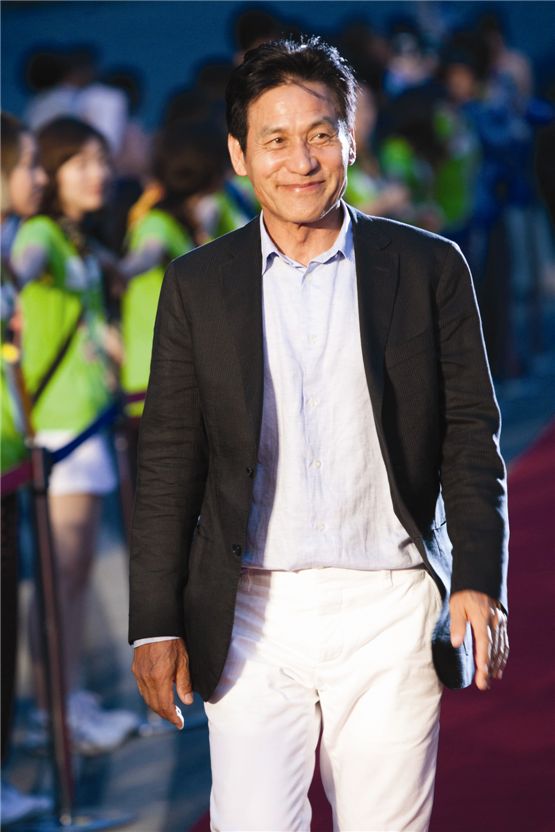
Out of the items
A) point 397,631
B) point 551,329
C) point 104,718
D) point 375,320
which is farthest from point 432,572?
point 551,329

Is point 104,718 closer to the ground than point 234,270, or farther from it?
closer to the ground

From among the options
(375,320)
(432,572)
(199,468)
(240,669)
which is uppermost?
(375,320)

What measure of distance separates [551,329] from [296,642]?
950 cm

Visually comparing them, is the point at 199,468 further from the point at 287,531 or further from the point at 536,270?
the point at 536,270

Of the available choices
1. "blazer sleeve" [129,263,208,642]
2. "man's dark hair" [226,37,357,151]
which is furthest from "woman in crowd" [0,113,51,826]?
"man's dark hair" [226,37,357,151]

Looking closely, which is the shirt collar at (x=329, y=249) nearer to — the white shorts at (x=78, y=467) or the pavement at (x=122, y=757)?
the pavement at (x=122, y=757)

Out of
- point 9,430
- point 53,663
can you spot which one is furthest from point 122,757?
point 9,430

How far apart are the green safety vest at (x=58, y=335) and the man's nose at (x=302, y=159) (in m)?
2.32

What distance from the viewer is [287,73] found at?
2.46m

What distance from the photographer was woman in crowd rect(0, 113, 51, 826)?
397 cm

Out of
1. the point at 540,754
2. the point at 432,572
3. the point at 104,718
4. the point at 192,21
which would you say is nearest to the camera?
the point at 432,572

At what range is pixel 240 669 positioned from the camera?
249 cm

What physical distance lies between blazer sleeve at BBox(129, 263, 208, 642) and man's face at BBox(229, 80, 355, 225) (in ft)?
0.85

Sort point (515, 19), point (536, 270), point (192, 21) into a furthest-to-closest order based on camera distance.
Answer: point (515, 19) < point (192, 21) < point (536, 270)
